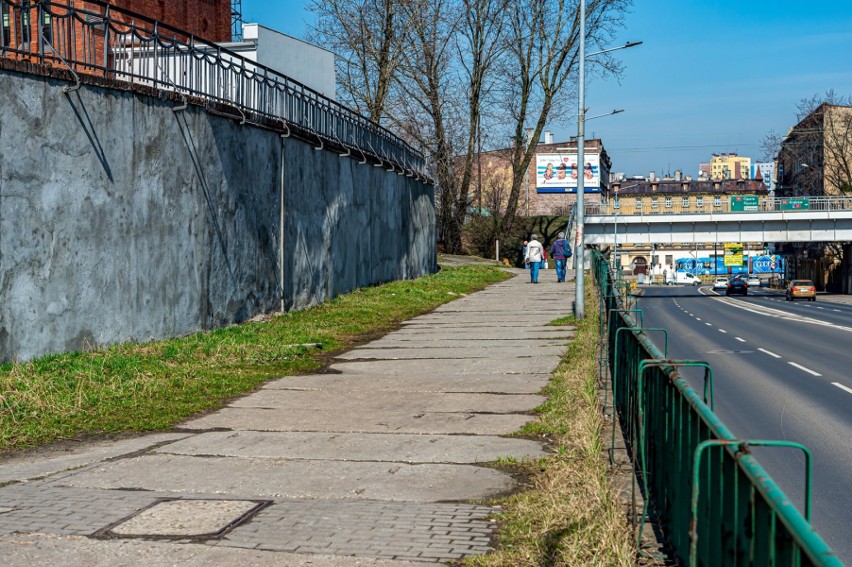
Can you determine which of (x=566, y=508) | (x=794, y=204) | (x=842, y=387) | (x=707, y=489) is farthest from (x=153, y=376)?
(x=794, y=204)

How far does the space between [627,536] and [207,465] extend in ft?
11.1

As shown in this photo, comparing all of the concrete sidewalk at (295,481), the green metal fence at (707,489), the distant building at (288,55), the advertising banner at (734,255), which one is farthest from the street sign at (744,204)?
the advertising banner at (734,255)

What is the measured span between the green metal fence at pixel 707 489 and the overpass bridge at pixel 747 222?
2311 inches

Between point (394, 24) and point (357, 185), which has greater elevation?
point (394, 24)

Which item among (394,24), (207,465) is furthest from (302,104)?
(394,24)

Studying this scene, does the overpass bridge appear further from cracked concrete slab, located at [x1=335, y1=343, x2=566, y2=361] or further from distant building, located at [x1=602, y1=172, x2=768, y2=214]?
distant building, located at [x1=602, y1=172, x2=768, y2=214]

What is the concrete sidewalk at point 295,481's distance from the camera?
5.12 m

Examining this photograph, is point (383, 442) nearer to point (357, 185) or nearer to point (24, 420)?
point (24, 420)

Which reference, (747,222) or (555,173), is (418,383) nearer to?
(747,222)

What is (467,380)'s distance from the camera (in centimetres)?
1145

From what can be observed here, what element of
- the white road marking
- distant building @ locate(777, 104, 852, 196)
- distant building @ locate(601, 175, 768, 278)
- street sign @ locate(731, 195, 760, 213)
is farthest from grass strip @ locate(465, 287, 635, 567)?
distant building @ locate(601, 175, 768, 278)

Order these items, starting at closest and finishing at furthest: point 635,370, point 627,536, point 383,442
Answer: point 627,536, point 635,370, point 383,442

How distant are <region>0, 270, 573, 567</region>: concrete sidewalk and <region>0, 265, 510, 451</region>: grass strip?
462 millimetres

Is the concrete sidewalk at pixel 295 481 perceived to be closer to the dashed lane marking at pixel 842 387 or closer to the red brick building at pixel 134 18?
the red brick building at pixel 134 18
